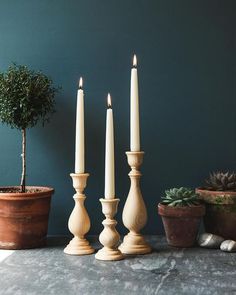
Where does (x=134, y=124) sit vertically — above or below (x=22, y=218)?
above

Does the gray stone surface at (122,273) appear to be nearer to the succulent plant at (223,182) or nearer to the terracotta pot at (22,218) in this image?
the terracotta pot at (22,218)

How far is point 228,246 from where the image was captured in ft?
3.65

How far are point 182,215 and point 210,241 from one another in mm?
94

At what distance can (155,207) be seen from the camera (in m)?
1.32

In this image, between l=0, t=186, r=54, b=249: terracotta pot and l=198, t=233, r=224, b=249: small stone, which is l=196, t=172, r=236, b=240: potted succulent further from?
l=0, t=186, r=54, b=249: terracotta pot

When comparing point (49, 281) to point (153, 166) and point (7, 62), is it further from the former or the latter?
point (7, 62)

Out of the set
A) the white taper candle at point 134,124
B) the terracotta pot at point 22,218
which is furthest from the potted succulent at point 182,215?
the terracotta pot at point 22,218

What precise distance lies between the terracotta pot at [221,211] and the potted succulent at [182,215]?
32 millimetres

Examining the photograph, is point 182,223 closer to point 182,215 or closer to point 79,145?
point 182,215

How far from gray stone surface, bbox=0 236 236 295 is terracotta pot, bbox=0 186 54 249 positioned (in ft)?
0.10

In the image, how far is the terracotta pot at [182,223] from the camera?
1.13m

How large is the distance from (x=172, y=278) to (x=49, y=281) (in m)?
0.23

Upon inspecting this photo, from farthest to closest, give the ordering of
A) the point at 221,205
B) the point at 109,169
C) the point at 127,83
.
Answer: the point at 127,83, the point at 221,205, the point at 109,169

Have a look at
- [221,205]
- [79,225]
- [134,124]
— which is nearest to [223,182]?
[221,205]
